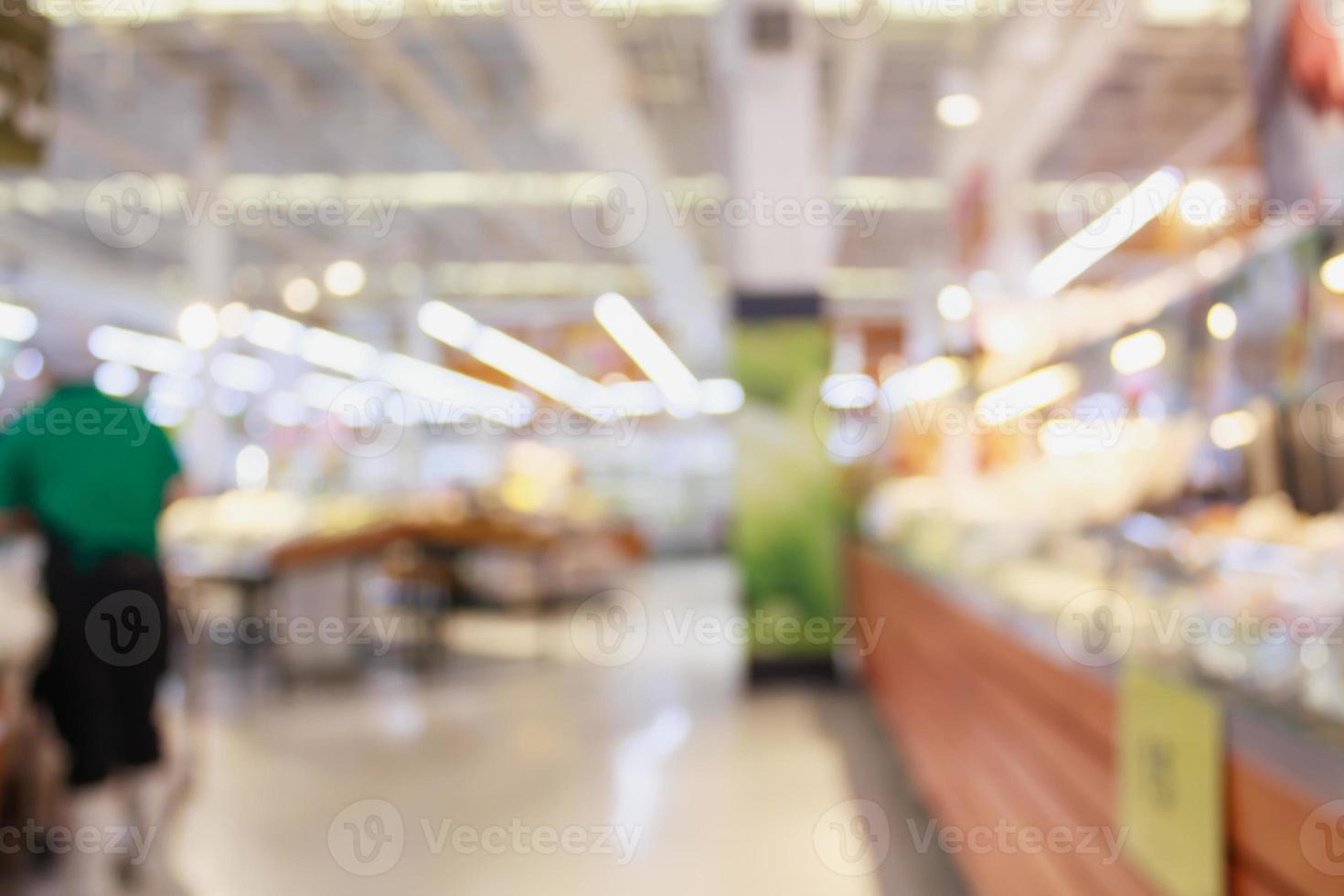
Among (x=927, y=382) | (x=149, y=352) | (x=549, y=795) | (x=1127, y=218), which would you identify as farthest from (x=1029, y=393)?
(x=149, y=352)

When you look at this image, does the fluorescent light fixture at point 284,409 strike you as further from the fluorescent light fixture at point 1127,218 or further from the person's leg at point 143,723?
the fluorescent light fixture at point 1127,218

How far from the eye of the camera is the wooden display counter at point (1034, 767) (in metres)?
1.28

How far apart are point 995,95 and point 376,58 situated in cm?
458

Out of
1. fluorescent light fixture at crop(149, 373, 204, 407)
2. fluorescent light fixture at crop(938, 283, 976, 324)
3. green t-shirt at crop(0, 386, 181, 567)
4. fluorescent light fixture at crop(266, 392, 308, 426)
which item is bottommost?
green t-shirt at crop(0, 386, 181, 567)

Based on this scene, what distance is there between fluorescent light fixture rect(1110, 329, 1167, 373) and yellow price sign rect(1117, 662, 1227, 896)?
1.36m

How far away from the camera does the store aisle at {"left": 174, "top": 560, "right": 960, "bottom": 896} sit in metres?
3.23

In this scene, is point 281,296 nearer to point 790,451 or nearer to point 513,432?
point 513,432

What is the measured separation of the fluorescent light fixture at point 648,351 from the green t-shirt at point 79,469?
999 centimetres

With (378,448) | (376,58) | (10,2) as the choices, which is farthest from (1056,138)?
(378,448)

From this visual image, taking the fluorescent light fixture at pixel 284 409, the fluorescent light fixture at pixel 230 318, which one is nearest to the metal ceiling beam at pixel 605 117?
the fluorescent light fixture at pixel 230 318

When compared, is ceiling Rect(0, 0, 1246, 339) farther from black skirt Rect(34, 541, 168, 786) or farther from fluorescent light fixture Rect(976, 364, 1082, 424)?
black skirt Rect(34, 541, 168, 786)

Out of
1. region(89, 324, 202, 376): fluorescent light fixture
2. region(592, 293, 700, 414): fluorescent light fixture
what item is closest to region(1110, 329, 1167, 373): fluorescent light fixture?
region(592, 293, 700, 414): fluorescent light fixture

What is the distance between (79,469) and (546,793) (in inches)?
85.3

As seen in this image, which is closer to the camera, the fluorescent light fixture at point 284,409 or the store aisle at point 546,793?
the store aisle at point 546,793
